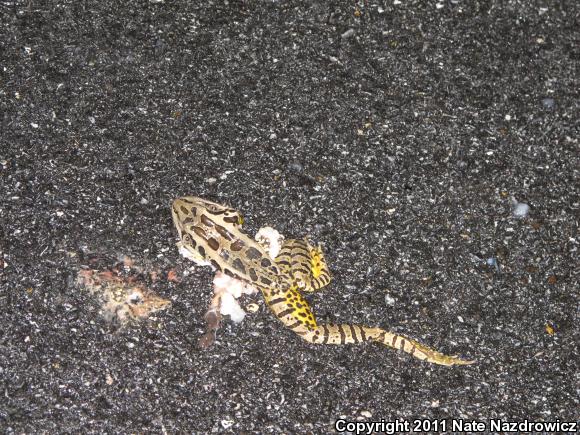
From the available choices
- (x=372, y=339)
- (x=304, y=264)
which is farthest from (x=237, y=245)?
(x=372, y=339)

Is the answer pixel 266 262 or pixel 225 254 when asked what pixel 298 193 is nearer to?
pixel 266 262

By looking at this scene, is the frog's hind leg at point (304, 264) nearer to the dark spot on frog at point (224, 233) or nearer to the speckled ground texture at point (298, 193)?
the speckled ground texture at point (298, 193)

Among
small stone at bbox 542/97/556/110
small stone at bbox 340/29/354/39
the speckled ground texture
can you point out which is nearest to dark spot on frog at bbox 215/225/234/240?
the speckled ground texture

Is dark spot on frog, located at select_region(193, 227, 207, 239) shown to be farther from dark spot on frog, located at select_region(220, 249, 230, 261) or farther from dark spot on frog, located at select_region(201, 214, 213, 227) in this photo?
dark spot on frog, located at select_region(220, 249, 230, 261)

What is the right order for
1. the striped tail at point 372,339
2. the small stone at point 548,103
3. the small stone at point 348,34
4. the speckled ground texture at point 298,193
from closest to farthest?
1. the speckled ground texture at point 298,193
2. the striped tail at point 372,339
3. the small stone at point 548,103
4. the small stone at point 348,34

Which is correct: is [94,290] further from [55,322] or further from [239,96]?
[239,96]

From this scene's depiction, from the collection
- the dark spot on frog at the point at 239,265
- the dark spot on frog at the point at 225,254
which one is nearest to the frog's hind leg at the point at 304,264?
the dark spot on frog at the point at 239,265

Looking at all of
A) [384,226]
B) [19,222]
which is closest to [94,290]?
[19,222]

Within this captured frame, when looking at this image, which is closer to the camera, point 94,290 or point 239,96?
point 94,290
